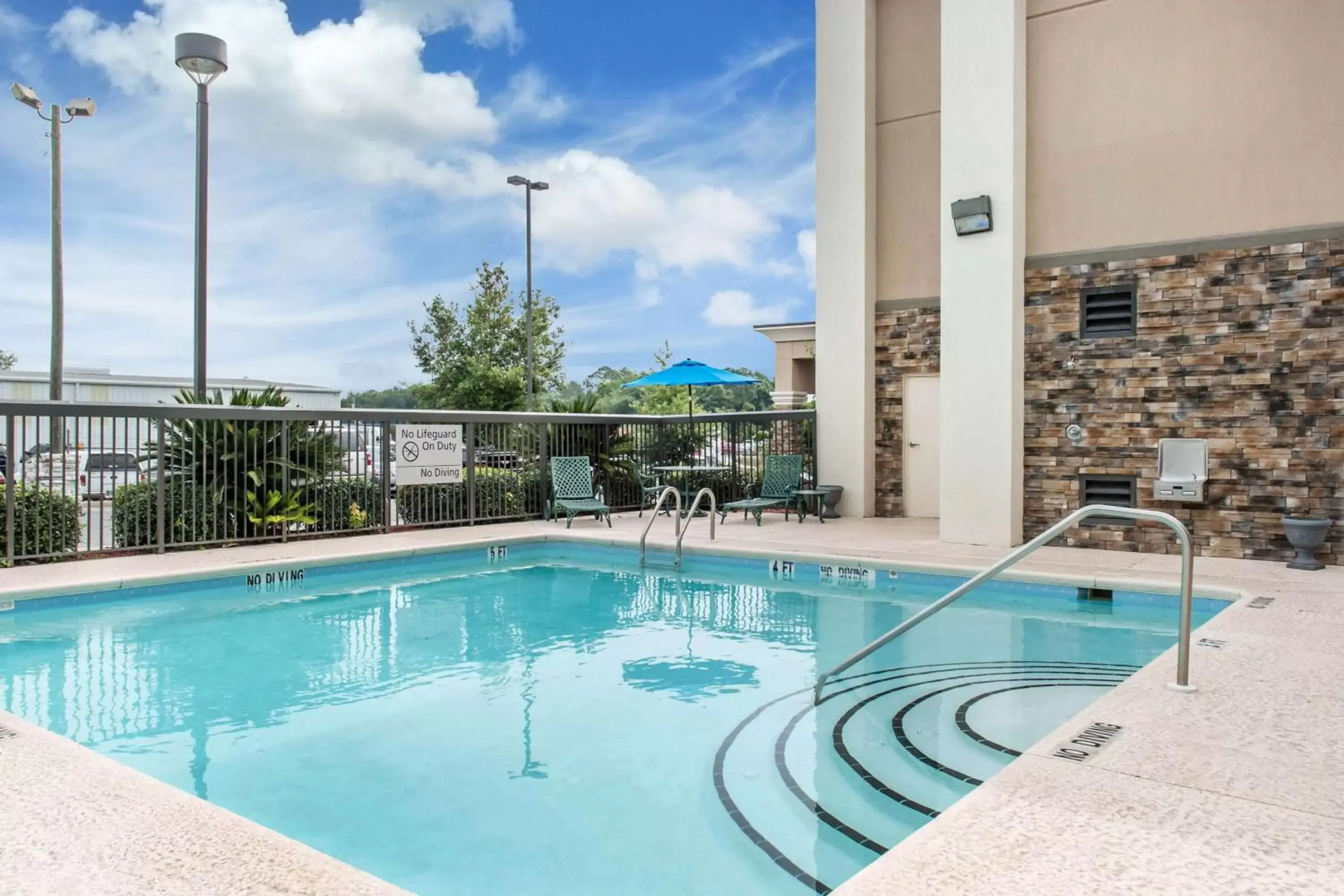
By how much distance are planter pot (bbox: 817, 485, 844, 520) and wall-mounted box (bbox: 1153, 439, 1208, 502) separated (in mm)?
3867

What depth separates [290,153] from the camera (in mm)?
28156

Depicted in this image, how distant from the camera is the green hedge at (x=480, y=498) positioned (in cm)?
1025

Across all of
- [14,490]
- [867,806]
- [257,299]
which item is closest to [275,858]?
[867,806]

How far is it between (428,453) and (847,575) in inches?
195

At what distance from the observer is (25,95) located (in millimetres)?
13445

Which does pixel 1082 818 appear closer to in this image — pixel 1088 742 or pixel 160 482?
pixel 1088 742

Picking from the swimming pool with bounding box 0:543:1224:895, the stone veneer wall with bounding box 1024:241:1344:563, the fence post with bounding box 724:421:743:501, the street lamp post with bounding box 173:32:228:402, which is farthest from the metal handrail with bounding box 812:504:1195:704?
the fence post with bounding box 724:421:743:501

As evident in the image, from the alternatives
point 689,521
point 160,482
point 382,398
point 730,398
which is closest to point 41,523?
point 160,482

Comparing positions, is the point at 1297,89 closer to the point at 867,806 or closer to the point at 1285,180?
the point at 1285,180

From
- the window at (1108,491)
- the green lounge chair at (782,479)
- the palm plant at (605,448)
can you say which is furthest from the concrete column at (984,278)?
the palm plant at (605,448)

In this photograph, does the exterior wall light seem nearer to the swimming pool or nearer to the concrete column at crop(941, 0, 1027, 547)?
the concrete column at crop(941, 0, 1027, 547)

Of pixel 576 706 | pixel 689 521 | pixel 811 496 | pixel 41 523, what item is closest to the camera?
pixel 576 706

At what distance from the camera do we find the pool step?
120 inches

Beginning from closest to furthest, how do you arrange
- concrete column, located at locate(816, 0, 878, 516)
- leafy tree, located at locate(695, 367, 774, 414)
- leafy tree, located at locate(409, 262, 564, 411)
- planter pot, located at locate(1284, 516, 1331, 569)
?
planter pot, located at locate(1284, 516, 1331, 569) < concrete column, located at locate(816, 0, 878, 516) < leafy tree, located at locate(409, 262, 564, 411) < leafy tree, located at locate(695, 367, 774, 414)
